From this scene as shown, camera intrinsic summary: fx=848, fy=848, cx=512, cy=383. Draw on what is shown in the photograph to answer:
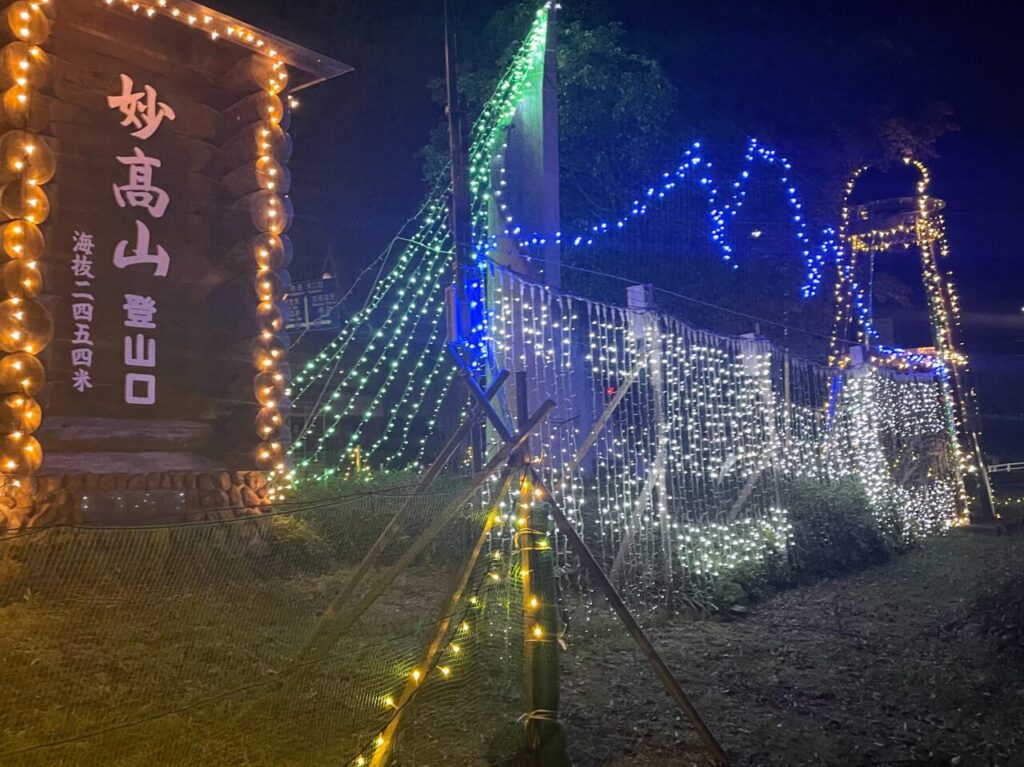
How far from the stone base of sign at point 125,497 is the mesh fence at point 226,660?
1.06m

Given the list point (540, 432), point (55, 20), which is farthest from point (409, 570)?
point (55, 20)

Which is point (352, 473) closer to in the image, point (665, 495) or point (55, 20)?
point (665, 495)

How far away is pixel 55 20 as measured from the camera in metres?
6.67

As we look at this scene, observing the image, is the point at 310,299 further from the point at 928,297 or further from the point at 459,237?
the point at 928,297

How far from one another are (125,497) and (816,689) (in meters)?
5.37

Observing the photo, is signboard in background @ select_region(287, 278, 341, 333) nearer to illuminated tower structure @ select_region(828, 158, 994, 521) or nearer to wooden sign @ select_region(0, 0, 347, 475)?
wooden sign @ select_region(0, 0, 347, 475)

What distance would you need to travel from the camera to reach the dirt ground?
4.64 m

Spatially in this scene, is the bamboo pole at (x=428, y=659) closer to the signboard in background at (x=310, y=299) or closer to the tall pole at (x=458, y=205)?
the tall pole at (x=458, y=205)

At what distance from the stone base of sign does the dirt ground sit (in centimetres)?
280

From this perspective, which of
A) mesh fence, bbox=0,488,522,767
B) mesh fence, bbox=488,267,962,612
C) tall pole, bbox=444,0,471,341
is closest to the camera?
mesh fence, bbox=0,488,522,767

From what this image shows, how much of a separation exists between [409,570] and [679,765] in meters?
3.18

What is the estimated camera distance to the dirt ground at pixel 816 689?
464cm

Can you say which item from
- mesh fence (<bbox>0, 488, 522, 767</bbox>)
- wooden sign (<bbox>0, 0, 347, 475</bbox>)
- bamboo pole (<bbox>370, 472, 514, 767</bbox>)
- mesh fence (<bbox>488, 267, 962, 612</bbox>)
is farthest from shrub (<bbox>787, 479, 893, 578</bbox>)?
wooden sign (<bbox>0, 0, 347, 475</bbox>)

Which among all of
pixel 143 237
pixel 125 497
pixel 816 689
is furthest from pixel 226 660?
pixel 143 237
